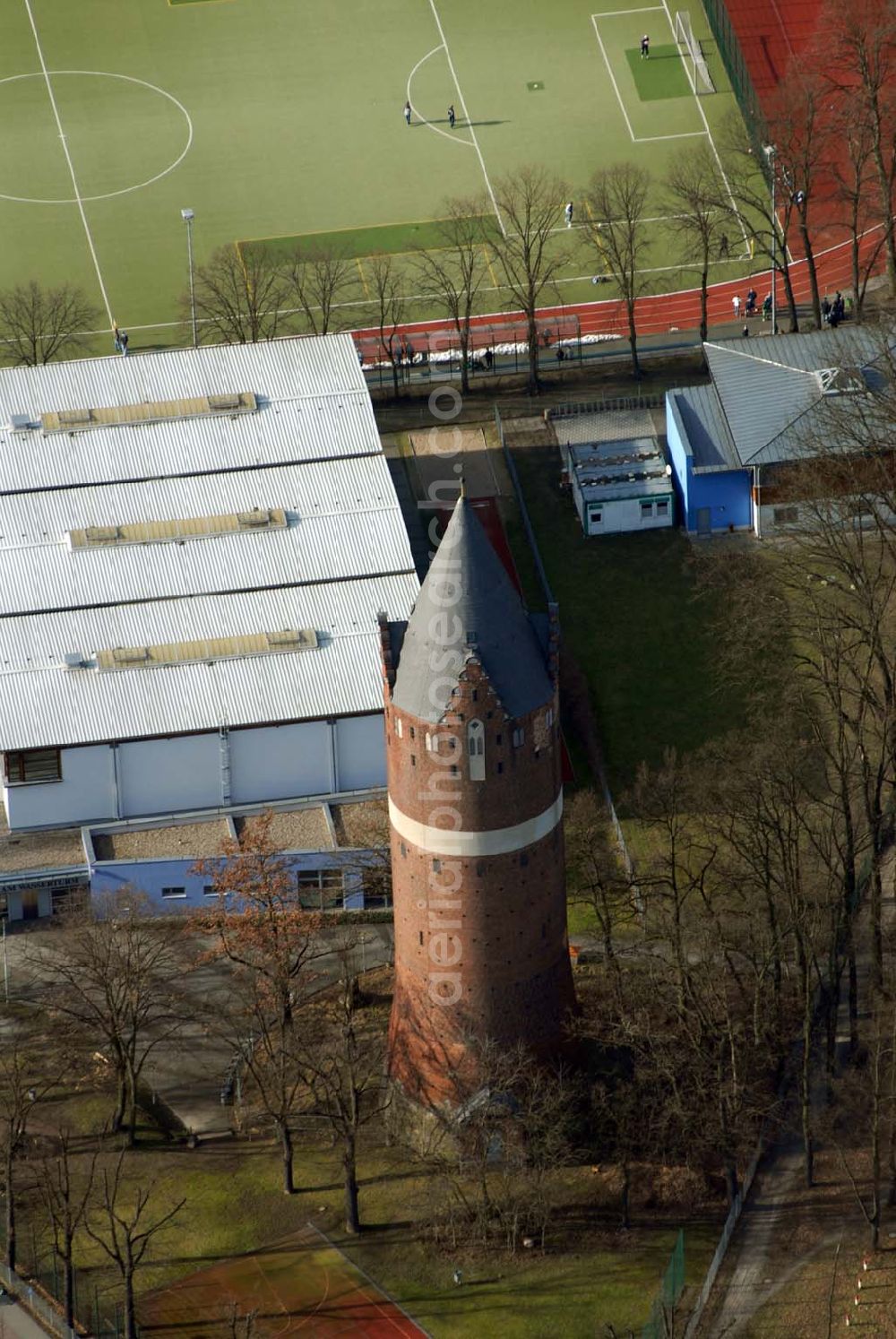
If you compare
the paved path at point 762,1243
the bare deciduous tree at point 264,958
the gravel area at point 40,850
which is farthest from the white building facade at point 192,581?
the paved path at point 762,1243

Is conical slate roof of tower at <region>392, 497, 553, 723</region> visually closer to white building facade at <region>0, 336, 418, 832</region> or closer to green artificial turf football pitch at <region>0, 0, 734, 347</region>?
white building facade at <region>0, 336, 418, 832</region>

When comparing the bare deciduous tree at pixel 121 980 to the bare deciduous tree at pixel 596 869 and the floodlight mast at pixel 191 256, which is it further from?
the floodlight mast at pixel 191 256

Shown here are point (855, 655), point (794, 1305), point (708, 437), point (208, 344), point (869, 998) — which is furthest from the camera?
point (208, 344)

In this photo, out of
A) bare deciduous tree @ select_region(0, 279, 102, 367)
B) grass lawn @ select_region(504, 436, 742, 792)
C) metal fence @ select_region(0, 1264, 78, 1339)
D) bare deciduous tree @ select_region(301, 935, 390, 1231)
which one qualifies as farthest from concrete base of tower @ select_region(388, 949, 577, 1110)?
bare deciduous tree @ select_region(0, 279, 102, 367)

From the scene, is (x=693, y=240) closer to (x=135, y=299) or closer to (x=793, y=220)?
(x=793, y=220)

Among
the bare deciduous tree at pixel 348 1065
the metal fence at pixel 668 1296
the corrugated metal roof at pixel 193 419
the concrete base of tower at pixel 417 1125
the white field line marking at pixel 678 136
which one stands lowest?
the metal fence at pixel 668 1296

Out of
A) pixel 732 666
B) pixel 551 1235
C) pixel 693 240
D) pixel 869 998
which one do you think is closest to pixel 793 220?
pixel 693 240

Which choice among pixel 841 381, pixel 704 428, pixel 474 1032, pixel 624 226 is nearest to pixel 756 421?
pixel 704 428
